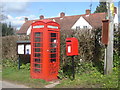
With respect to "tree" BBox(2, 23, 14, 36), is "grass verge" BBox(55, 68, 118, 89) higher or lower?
lower

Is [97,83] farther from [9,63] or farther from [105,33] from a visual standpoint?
[9,63]

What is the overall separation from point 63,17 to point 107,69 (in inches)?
1413

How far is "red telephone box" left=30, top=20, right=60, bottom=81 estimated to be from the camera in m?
6.90

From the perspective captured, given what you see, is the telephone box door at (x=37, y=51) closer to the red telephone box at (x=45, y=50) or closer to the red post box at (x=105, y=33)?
the red telephone box at (x=45, y=50)

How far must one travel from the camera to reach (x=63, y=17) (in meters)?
41.8

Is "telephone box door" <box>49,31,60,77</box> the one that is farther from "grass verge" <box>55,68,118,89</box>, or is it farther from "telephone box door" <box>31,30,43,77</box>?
"grass verge" <box>55,68,118,89</box>

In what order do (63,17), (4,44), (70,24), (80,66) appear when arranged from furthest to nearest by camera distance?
1. (63,17)
2. (70,24)
3. (4,44)
4. (80,66)

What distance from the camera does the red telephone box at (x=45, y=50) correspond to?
22.6 feet

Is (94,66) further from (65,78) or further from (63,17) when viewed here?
(63,17)

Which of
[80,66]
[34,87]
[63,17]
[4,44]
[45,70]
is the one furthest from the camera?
[63,17]

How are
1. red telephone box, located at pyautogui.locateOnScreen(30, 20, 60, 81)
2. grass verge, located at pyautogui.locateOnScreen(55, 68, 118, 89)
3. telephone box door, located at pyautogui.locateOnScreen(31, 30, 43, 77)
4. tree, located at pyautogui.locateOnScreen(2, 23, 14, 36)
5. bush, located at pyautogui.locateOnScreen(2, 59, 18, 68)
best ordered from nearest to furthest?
grass verge, located at pyautogui.locateOnScreen(55, 68, 118, 89)
red telephone box, located at pyautogui.locateOnScreen(30, 20, 60, 81)
telephone box door, located at pyautogui.locateOnScreen(31, 30, 43, 77)
bush, located at pyautogui.locateOnScreen(2, 59, 18, 68)
tree, located at pyautogui.locateOnScreen(2, 23, 14, 36)

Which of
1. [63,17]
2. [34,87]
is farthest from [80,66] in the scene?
[63,17]

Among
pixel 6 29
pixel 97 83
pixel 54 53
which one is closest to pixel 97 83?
pixel 97 83

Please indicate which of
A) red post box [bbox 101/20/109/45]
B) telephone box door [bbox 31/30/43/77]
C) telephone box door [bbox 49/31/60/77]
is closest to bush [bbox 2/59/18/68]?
telephone box door [bbox 31/30/43/77]
